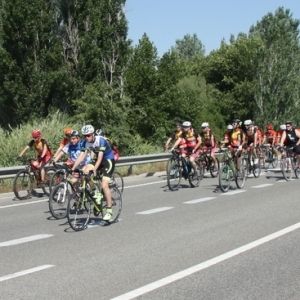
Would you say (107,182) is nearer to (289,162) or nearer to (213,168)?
(289,162)

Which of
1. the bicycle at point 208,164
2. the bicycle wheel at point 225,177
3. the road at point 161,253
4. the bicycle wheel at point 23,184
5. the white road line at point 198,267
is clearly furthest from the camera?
the bicycle at point 208,164

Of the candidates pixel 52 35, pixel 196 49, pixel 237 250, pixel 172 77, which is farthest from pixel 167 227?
pixel 196 49

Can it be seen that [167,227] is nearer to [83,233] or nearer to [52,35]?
[83,233]

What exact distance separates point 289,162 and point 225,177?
4.24 m

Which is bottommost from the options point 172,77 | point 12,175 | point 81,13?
point 12,175

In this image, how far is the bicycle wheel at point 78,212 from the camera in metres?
9.91

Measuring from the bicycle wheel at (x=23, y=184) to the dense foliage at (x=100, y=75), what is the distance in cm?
718

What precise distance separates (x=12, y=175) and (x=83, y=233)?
6648 millimetres

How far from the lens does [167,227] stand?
10.1 meters

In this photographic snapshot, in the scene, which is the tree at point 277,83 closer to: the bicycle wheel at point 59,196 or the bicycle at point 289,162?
the bicycle at point 289,162

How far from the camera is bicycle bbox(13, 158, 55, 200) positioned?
48.4 ft

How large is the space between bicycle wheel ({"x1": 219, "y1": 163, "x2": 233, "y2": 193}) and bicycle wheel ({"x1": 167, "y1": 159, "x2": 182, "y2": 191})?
1.34m

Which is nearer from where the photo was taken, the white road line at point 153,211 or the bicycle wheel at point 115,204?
the bicycle wheel at point 115,204

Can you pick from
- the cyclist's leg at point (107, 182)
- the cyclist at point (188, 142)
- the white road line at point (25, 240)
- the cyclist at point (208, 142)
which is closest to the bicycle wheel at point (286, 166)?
the cyclist at point (208, 142)
